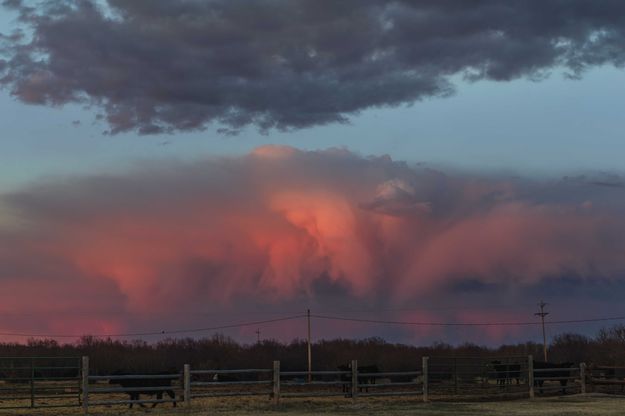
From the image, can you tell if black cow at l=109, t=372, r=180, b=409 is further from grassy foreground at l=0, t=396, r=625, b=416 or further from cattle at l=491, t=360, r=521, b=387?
cattle at l=491, t=360, r=521, b=387

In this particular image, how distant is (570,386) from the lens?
119 ft

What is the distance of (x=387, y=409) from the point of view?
26.1 m

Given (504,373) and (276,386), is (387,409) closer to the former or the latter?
(276,386)

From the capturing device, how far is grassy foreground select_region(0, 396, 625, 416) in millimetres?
24672

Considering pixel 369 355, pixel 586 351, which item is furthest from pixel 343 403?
pixel 586 351

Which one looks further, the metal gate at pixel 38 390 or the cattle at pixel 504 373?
the cattle at pixel 504 373

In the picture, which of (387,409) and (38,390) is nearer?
(387,409)

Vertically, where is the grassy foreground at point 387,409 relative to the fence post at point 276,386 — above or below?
below

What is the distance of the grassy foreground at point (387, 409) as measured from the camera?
80.9ft

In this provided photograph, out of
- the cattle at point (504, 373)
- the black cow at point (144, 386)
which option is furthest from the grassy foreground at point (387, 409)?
the cattle at point (504, 373)

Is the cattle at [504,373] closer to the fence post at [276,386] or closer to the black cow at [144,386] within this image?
the fence post at [276,386]

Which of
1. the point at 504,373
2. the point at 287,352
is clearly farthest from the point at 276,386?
the point at 287,352

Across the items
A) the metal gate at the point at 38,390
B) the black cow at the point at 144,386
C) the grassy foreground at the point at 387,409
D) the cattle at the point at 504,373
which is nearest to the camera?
the grassy foreground at the point at 387,409

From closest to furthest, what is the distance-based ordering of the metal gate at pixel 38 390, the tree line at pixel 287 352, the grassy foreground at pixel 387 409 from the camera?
1. the grassy foreground at pixel 387 409
2. the metal gate at pixel 38 390
3. the tree line at pixel 287 352
